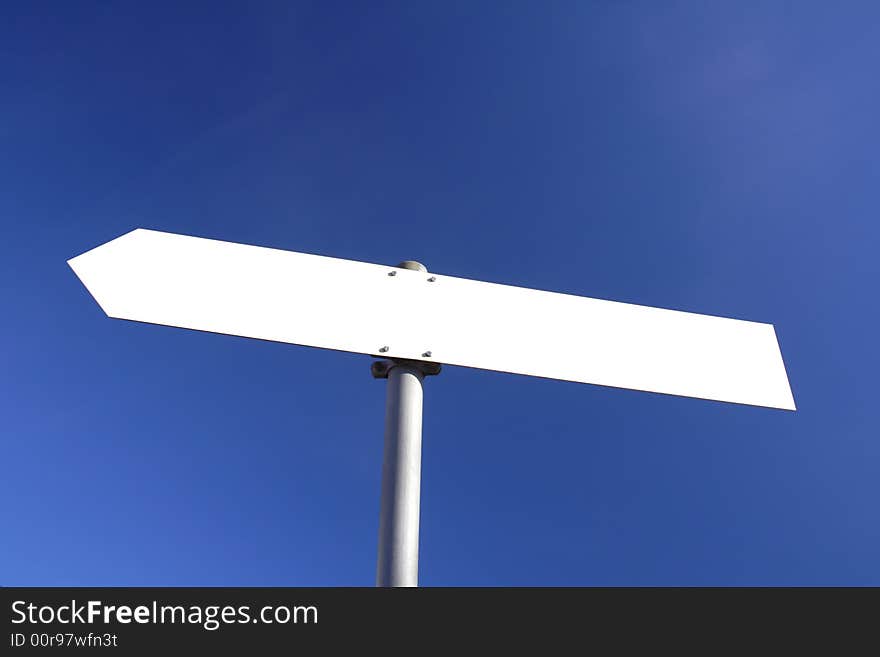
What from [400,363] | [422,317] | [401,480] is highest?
[422,317]

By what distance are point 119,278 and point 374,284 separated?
0.85 metres

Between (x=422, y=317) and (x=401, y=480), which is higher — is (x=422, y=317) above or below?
above

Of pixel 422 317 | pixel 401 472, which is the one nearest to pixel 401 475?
pixel 401 472

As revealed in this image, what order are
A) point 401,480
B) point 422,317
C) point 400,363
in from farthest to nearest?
point 422,317 → point 400,363 → point 401,480

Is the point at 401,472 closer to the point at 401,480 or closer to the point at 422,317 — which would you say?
the point at 401,480

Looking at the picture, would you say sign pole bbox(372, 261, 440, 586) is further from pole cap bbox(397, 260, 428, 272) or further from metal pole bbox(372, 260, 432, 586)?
pole cap bbox(397, 260, 428, 272)

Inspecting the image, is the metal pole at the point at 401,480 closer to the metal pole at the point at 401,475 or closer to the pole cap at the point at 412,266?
the metal pole at the point at 401,475

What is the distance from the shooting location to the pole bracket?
223 cm

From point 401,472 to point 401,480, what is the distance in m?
0.03

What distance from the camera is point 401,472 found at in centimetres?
206

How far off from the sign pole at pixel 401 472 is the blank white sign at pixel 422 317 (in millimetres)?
81

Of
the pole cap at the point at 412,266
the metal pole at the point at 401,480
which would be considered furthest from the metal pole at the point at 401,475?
the pole cap at the point at 412,266
